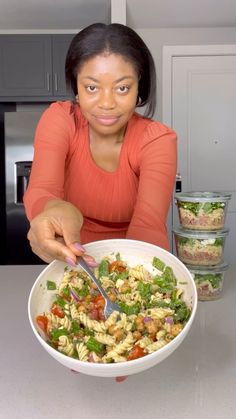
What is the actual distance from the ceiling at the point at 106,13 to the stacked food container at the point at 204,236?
2314 millimetres

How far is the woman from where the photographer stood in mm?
741

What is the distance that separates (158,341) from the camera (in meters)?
0.62

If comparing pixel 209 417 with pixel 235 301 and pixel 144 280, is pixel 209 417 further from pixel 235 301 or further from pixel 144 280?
pixel 235 301

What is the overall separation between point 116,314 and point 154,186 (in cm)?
37

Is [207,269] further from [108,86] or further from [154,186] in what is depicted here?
[108,86]

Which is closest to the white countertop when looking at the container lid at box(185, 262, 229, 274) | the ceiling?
the container lid at box(185, 262, 229, 274)

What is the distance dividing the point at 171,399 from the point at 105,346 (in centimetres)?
13

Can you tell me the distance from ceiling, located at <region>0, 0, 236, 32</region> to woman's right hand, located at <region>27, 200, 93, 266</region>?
110 inches

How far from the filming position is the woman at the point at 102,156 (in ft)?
2.43

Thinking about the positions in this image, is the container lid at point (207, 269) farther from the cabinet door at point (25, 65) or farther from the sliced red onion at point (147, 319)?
the cabinet door at point (25, 65)

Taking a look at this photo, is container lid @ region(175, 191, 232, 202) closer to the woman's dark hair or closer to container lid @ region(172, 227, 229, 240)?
container lid @ region(172, 227, 229, 240)

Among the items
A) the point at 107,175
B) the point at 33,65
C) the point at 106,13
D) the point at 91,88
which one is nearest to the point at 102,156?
the point at 107,175

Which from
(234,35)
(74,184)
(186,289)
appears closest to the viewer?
(186,289)

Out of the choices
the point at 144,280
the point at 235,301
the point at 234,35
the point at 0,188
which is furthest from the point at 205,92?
the point at 144,280
